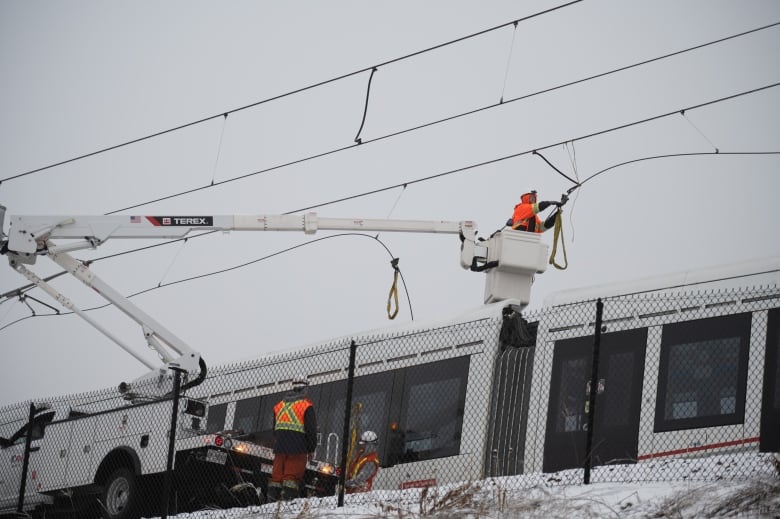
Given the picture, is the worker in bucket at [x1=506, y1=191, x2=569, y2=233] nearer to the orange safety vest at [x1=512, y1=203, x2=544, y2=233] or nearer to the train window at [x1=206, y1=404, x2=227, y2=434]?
the orange safety vest at [x1=512, y1=203, x2=544, y2=233]

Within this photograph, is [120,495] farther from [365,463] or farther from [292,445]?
[292,445]

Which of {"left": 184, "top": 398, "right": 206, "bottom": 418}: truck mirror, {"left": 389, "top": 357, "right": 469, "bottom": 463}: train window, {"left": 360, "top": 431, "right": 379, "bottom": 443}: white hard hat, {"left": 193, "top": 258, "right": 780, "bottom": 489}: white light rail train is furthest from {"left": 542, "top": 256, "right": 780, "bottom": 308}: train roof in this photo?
{"left": 184, "top": 398, "right": 206, "bottom": 418}: truck mirror

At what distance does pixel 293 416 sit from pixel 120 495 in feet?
12.6

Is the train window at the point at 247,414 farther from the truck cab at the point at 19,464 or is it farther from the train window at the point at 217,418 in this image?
the truck cab at the point at 19,464

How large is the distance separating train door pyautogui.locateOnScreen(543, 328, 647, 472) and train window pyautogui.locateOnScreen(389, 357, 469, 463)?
1.40 m

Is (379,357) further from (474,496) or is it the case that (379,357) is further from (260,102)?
(474,496)

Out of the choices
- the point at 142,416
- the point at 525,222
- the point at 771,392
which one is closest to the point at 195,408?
the point at 142,416

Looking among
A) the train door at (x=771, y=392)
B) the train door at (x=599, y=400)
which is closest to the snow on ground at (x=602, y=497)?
the train door at (x=771, y=392)

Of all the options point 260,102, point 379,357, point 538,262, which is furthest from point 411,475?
point 260,102

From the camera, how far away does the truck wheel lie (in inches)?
645

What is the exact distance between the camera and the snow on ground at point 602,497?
403 inches

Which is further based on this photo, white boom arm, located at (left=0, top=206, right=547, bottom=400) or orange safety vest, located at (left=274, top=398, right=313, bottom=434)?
white boom arm, located at (left=0, top=206, right=547, bottom=400)

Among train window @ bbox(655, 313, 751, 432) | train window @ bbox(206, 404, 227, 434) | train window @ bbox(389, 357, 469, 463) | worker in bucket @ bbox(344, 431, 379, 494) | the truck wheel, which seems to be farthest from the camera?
train window @ bbox(206, 404, 227, 434)

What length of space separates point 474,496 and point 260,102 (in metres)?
8.64
